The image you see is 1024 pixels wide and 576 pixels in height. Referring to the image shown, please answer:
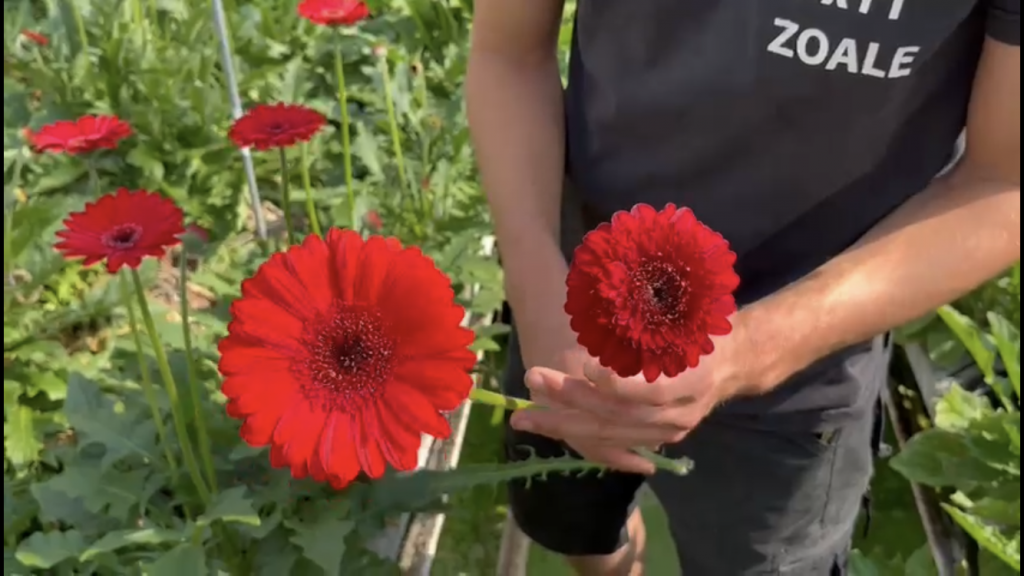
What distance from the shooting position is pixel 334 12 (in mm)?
1030

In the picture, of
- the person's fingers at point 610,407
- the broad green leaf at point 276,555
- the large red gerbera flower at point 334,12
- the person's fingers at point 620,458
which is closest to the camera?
the person's fingers at point 610,407

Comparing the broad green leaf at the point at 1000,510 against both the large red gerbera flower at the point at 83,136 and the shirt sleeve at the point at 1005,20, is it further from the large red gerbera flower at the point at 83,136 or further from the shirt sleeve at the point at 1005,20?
the large red gerbera flower at the point at 83,136

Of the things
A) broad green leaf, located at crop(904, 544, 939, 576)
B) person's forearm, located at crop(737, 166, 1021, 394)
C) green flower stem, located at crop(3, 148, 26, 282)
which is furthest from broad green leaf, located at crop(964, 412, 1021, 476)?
green flower stem, located at crop(3, 148, 26, 282)

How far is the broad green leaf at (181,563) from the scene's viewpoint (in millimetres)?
765

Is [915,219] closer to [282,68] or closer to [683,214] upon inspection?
[683,214]

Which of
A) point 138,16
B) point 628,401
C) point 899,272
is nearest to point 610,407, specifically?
point 628,401

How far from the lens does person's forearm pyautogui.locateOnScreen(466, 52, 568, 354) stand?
73cm

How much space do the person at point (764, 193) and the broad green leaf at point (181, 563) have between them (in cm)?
26

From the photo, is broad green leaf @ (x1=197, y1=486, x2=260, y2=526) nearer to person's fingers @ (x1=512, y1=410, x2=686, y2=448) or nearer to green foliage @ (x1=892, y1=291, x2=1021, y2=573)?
person's fingers @ (x1=512, y1=410, x2=686, y2=448)

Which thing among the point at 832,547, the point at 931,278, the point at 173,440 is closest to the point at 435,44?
the point at 173,440

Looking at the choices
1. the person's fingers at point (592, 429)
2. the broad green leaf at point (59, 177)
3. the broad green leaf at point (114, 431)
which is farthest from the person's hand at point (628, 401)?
the broad green leaf at point (59, 177)

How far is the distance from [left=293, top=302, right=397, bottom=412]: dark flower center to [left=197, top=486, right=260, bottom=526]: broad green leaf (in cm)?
33

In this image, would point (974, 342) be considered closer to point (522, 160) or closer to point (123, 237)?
point (522, 160)

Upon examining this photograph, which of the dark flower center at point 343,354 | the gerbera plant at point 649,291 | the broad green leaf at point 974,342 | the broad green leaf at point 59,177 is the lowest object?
the broad green leaf at point 974,342
